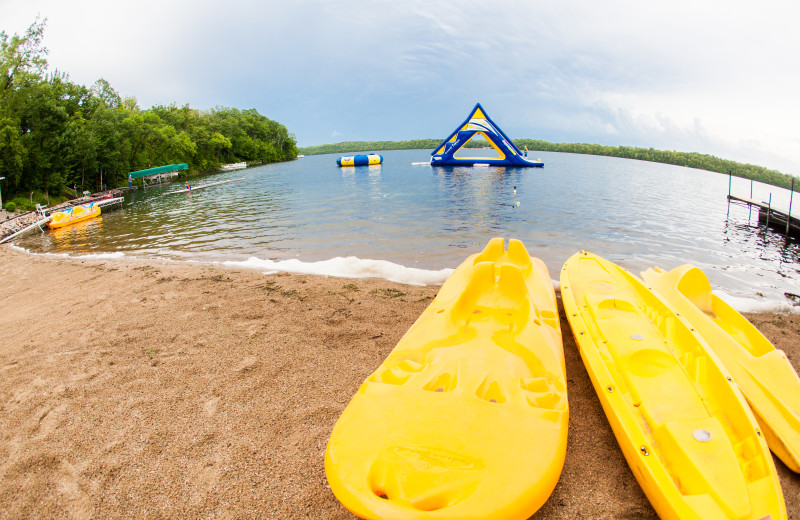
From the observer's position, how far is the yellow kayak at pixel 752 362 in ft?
9.55

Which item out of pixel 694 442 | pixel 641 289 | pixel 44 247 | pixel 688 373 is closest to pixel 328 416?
pixel 694 442

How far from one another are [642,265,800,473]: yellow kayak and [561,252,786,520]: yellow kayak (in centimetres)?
54

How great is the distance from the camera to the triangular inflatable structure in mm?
39312

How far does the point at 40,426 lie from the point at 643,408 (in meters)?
5.06

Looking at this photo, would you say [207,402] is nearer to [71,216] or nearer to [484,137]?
[71,216]

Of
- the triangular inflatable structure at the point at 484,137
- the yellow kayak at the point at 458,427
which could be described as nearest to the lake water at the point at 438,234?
the yellow kayak at the point at 458,427

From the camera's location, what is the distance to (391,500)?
194 cm

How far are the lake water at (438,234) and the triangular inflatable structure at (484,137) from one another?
60.7ft

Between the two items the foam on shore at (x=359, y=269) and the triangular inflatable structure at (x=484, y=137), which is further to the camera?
the triangular inflatable structure at (x=484, y=137)

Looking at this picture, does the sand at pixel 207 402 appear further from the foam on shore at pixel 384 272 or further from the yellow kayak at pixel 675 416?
the foam on shore at pixel 384 272

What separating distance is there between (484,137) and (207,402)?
1676 inches

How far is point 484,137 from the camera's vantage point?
41531mm

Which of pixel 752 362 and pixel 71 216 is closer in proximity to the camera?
pixel 752 362

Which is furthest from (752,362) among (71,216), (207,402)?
(71,216)
